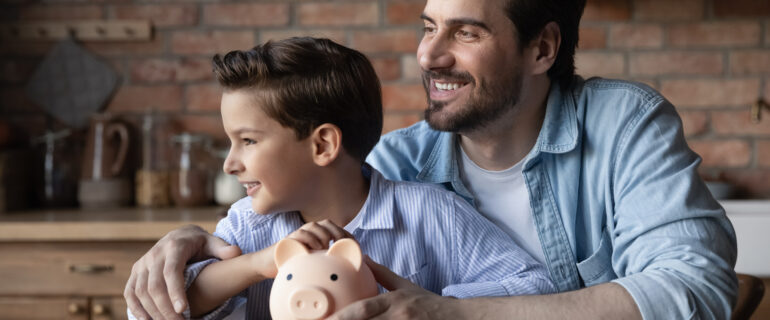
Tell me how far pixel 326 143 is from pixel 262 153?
10 cm

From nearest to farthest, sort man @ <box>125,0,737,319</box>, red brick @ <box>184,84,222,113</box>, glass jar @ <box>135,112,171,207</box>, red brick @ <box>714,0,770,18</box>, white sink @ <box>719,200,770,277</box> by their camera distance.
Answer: man @ <box>125,0,737,319</box>, white sink @ <box>719,200,770,277</box>, red brick @ <box>714,0,770,18</box>, glass jar @ <box>135,112,171,207</box>, red brick @ <box>184,84,222,113</box>

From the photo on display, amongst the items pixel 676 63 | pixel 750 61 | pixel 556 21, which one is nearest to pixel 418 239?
pixel 556 21

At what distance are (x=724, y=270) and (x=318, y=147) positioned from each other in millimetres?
636

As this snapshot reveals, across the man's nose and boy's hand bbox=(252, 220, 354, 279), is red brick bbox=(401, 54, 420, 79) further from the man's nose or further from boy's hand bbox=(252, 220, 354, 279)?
boy's hand bbox=(252, 220, 354, 279)

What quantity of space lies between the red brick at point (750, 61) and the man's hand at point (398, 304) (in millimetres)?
1895

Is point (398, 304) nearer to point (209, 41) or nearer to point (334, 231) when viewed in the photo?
point (334, 231)

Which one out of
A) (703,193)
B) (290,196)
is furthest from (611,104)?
(290,196)

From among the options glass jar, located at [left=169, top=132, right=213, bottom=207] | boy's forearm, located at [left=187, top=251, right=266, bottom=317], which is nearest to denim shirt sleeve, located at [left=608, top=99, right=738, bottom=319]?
boy's forearm, located at [left=187, top=251, right=266, bottom=317]

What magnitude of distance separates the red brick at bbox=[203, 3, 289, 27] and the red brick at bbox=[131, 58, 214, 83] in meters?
0.15

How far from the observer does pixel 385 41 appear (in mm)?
2670

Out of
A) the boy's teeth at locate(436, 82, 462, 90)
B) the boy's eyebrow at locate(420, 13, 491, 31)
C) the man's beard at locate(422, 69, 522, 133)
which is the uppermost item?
the boy's eyebrow at locate(420, 13, 491, 31)

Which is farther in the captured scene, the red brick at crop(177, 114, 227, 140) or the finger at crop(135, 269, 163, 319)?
the red brick at crop(177, 114, 227, 140)

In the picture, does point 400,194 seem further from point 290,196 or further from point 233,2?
point 233,2

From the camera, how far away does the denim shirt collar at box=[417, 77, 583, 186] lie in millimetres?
1392
